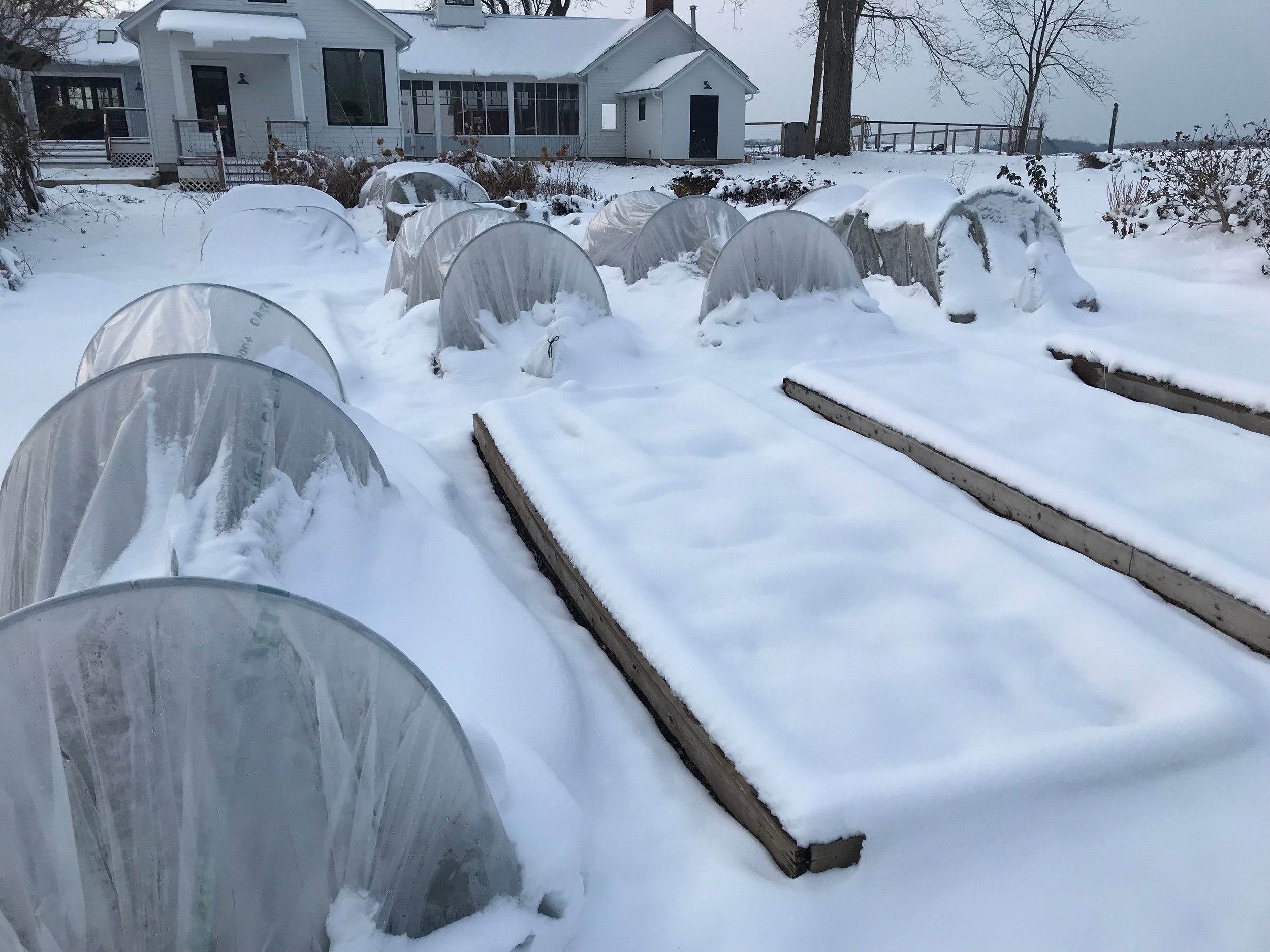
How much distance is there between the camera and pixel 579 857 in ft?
7.63

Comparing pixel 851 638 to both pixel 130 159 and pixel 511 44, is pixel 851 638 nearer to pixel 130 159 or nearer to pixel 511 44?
pixel 130 159

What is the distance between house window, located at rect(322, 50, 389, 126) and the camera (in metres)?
23.0

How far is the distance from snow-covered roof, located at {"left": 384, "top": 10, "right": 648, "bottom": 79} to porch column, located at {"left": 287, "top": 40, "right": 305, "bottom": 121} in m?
5.96

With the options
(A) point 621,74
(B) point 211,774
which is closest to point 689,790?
(B) point 211,774

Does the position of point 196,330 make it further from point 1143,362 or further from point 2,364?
point 1143,362

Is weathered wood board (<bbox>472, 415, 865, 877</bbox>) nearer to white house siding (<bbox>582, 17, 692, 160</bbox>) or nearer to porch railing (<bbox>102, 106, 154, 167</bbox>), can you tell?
porch railing (<bbox>102, 106, 154, 167</bbox>)

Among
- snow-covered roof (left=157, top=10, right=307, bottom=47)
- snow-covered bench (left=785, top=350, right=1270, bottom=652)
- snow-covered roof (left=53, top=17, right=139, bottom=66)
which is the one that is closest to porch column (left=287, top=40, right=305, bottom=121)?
snow-covered roof (left=157, top=10, right=307, bottom=47)

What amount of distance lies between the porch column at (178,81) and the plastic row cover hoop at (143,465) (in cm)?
2027

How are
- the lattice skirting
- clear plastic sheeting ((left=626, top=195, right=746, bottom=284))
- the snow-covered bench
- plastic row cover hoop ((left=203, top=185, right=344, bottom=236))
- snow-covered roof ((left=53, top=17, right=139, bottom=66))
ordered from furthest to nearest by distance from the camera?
snow-covered roof ((left=53, top=17, right=139, bottom=66)), the lattice skirting, plastic row cover hoop ((left=203, top=185, right=344, bottom=236)), clear plastic sheeting ((left=626, top=195, right=746, bottom=284)), the snow-covered bench

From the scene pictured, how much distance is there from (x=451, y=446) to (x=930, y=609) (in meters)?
3.33

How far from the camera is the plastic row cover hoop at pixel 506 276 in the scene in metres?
7.05

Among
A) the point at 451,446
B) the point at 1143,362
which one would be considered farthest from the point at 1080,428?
the point at 451,446

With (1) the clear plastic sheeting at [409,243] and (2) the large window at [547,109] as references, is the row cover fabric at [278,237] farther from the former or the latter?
(2) the large window at [547,109]

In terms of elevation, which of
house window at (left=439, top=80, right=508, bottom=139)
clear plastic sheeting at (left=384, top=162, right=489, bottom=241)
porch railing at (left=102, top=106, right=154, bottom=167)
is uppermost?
house window at (left=439, top=80, right=508, bottom=139)
